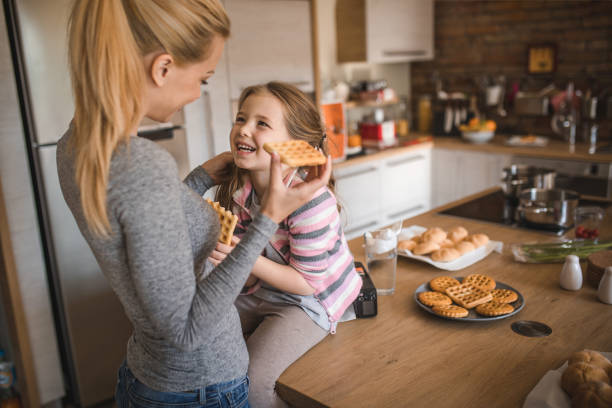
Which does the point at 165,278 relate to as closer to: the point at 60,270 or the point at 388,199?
the point at 60,270

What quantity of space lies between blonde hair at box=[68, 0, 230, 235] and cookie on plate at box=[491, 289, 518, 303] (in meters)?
1.03

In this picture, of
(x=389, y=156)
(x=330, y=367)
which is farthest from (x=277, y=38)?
(x=330, y=367)

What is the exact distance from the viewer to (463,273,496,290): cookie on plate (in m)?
1.47

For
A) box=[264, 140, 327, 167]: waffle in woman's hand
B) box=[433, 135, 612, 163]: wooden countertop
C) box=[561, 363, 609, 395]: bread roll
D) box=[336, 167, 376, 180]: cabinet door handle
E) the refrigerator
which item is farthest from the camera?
box=[336, 167, 376, 180]: cabinet door handle

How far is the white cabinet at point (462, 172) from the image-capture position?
391 centimetres

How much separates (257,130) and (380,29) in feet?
9.92

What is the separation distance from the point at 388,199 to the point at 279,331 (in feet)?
9.59

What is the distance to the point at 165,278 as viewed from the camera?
2.71ft

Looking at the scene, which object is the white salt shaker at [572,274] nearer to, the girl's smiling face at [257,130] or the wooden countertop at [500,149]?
the girl's smiling face at [257,130]

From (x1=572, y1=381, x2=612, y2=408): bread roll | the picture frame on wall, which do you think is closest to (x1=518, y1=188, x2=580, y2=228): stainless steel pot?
(x1=572, y1=381, x2=612, y2=408): bread roll

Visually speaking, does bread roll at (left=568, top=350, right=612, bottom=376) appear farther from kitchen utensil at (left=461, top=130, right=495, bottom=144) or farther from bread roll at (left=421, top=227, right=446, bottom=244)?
kitchen utensil at (left=461, top=130, right=495, bottom=144)

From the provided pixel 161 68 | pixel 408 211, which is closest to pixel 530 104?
pixel 408 211

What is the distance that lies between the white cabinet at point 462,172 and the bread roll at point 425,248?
2340 millimetres

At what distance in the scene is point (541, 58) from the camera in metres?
4.11
